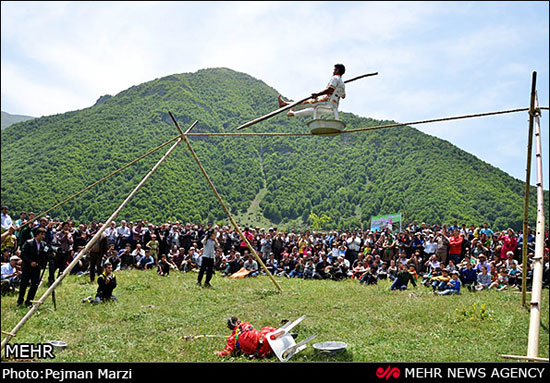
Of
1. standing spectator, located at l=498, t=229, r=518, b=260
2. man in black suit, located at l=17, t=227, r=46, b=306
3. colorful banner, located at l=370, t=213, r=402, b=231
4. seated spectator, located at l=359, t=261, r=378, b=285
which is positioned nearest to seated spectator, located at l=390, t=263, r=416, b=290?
seated spectator, located at l=359, t=261, r=378, b=285

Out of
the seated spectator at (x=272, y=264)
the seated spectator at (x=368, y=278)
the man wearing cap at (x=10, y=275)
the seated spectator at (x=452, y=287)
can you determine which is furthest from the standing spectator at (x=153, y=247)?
the seated spectator at (x=452, y=287)

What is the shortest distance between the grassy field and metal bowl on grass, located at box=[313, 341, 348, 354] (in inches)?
4.2

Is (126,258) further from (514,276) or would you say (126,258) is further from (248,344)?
(514,276)

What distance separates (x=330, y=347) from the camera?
671 centimetres

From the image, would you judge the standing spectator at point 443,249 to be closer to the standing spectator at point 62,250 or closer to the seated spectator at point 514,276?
the seated spectator at point 514,276

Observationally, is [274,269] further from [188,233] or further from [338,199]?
[338,199]

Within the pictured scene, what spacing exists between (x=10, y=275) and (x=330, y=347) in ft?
27.7

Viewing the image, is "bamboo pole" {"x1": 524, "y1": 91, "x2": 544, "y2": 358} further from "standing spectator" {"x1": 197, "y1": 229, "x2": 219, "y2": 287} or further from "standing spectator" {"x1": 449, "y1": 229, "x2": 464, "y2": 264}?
"standing spectator" {"x1": 197, "y1": 229, "x2": 219, "y2": 287}

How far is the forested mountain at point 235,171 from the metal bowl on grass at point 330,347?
55552 millimetres

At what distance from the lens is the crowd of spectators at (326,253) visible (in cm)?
1274

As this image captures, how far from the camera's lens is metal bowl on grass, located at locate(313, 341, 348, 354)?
6.62m

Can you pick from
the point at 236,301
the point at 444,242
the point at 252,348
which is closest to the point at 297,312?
the point at 236,301

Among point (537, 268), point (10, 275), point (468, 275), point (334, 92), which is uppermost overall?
point (334, 92)
